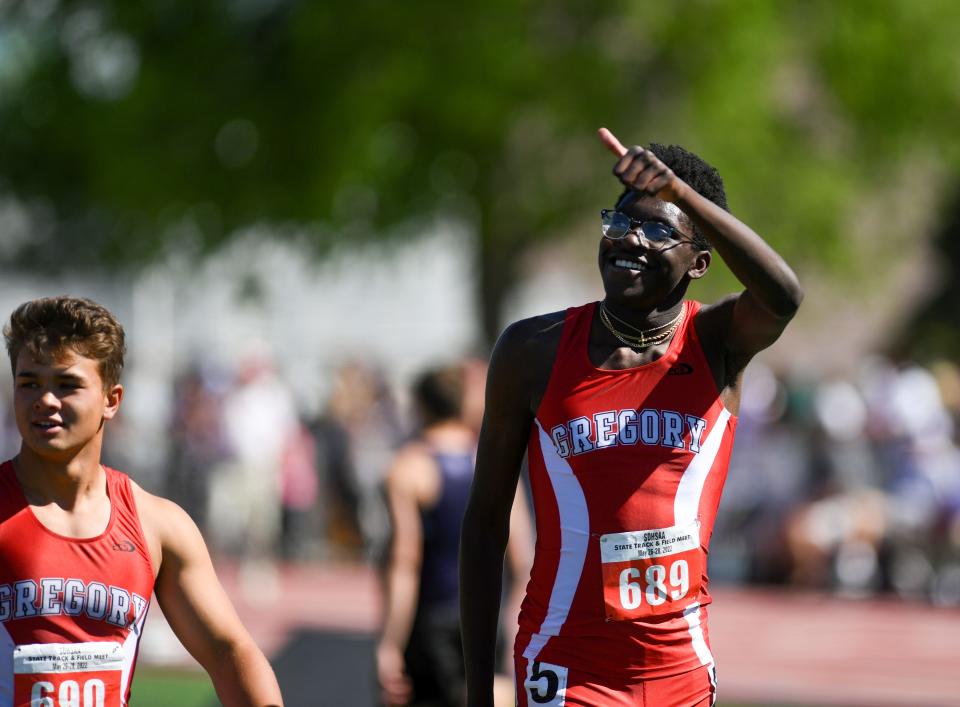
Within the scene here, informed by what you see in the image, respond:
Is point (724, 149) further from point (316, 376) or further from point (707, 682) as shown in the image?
point (316, 376)

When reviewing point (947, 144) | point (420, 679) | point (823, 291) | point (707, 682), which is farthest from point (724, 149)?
point (707, 682)

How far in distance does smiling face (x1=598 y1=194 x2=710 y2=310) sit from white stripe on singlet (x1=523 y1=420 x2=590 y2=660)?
1.34 ft

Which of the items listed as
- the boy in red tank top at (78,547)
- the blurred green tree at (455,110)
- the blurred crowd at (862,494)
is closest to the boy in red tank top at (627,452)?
the boy in red tank top at (78,547)

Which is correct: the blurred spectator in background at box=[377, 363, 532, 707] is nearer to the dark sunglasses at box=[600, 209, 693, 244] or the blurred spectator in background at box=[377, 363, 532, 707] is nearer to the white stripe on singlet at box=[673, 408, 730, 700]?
the white stripe on singlet at box=[673, 408, 730, 700]

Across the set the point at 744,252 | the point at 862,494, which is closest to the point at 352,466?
the point at 862,494

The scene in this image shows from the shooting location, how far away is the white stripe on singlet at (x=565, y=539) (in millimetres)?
3912

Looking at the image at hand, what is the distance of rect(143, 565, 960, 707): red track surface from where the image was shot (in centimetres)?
1065

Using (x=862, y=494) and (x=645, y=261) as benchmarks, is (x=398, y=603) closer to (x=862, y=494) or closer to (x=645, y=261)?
(x=645, y=261)

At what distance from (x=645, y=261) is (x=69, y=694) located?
167 cm

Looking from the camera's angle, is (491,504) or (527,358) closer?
(527,358)

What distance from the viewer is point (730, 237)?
362 centimetres

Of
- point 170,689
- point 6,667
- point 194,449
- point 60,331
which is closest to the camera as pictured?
point 6,667

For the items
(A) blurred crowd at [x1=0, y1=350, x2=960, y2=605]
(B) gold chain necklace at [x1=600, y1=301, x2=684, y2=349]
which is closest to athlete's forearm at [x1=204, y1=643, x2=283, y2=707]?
(B) gold chain necklace at [x1=600, y1=301, x2=684, y2=349]

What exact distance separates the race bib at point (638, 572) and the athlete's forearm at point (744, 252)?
0.63 m
